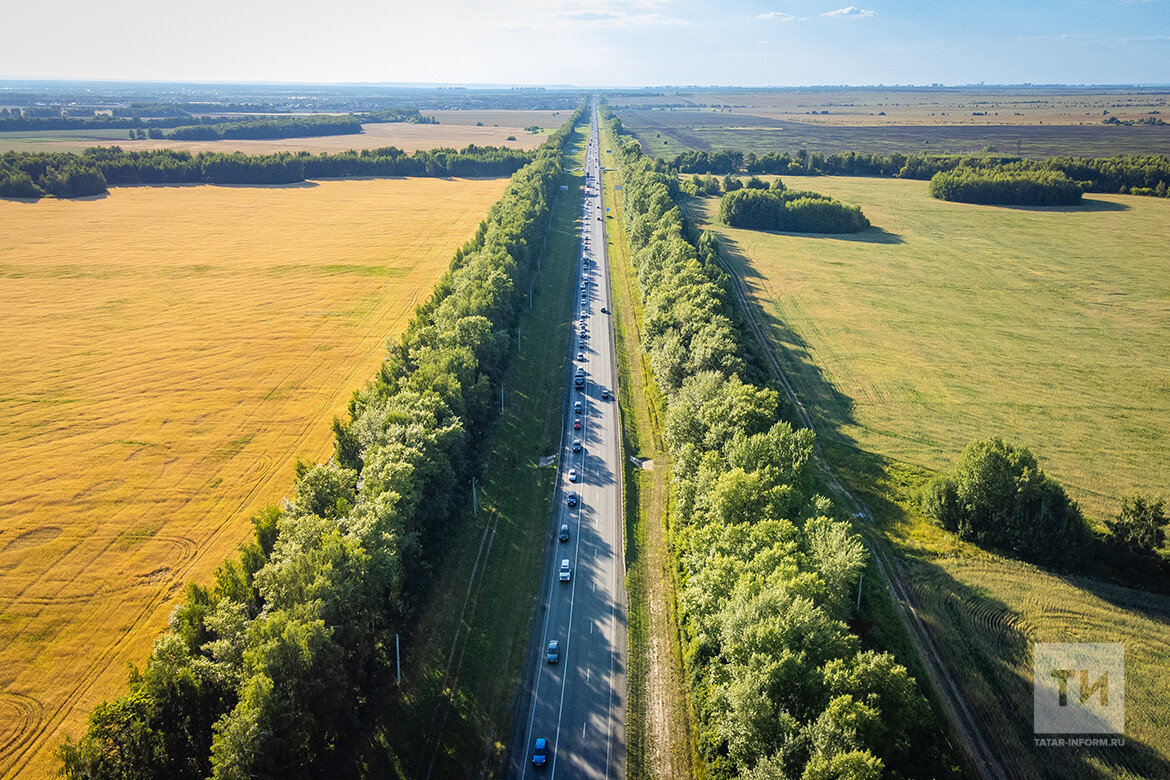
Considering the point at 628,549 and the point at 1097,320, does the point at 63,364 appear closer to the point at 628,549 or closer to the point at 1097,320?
the point at 628,549

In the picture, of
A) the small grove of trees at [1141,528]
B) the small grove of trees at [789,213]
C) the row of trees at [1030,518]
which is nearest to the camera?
the small grove of trees at [1141,528]

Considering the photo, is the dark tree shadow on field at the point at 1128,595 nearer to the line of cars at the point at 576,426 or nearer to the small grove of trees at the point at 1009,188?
the line of cars at the point at 576,426

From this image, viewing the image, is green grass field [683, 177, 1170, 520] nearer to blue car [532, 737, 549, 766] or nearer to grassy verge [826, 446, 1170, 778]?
grassy verge [826, 446, 1170, 778]

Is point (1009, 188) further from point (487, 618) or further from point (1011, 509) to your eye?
point (487, 618)

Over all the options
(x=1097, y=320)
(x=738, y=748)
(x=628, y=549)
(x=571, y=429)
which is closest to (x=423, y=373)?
(x=571, y=429)

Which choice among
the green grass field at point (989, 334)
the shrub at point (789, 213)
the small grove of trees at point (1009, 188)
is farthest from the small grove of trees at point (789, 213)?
the small grove of trees at point (1009, 188)
